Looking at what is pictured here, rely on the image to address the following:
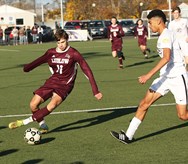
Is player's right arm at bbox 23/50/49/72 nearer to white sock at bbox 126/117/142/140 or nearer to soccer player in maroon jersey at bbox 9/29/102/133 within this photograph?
soccer player in maroon jersey at bbox 9/29/102/133

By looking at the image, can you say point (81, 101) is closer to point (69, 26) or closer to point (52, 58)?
point (52, 58)

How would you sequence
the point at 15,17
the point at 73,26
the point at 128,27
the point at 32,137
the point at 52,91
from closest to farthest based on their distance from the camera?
the point at 32,137, the point at 52,91, the point at 73,26, the point at 128,27, the point at 15,17

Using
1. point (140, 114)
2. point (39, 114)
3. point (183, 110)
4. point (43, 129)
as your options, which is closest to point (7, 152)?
point (39, 114)

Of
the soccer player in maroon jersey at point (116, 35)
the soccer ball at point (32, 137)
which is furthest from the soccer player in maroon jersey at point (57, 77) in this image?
the soccer player in maroon jersey at point (116, 35)

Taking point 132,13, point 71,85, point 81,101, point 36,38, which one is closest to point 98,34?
point 36,38

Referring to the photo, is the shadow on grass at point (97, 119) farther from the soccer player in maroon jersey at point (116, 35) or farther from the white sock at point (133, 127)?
the soccer player in maroon jersey at point (116, 35)

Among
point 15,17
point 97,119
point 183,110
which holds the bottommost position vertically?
point 97,119

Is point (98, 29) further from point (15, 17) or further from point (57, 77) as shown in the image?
point (57, 77)

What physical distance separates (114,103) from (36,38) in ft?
138

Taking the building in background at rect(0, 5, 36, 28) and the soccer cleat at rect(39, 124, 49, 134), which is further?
the building in background at rect(0, 5, 36, 28)

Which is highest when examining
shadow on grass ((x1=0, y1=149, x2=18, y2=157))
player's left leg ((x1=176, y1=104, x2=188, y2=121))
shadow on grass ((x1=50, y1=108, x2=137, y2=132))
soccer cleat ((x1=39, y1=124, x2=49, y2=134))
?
player's left leg ((x1=176, y1=104, x2=188, y2=121))

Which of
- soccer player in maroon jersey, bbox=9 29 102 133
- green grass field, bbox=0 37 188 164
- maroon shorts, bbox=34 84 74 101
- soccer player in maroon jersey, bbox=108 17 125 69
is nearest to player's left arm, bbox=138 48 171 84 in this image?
green grass field, bbox=0 37 188 164

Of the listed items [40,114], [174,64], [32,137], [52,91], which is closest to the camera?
[174,64]

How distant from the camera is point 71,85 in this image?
1016cm
